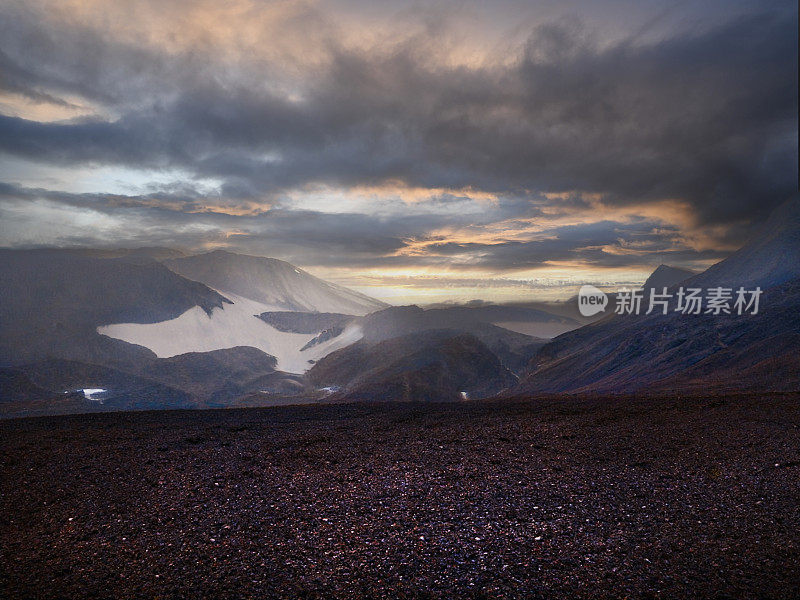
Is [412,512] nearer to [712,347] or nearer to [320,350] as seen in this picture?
[712,347]

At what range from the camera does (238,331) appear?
596ft

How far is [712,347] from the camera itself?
184ft

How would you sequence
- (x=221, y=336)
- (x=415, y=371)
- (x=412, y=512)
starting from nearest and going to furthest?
(x=412, y=512), (x=415, y=371), (x=221, y=336)

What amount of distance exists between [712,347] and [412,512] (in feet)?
198

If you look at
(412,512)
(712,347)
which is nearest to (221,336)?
(712,347)

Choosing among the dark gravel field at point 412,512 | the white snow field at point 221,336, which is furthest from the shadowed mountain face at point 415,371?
the dark gravel field at point 412,512

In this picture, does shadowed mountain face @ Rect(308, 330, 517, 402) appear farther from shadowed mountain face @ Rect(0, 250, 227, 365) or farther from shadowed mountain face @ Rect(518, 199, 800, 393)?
shadowed mountain face @ Rect(0, 250, 227, 365)

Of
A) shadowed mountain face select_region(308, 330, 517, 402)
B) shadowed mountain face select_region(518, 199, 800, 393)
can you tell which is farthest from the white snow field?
shadowed mountain face select_region(518, 199, 800, 393)

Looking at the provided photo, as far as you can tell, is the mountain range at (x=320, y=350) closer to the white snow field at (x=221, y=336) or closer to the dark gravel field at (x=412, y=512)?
the white snow field at (x=221, y=336)

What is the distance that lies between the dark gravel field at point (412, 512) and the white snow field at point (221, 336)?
135 metres

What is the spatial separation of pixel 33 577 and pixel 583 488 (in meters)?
10.00

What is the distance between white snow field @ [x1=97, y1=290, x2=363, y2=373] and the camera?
147 m

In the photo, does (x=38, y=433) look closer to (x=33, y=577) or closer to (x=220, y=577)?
(x=33, y=577)

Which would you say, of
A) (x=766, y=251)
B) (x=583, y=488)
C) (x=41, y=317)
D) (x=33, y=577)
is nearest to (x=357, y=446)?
(x=583, y=488)
